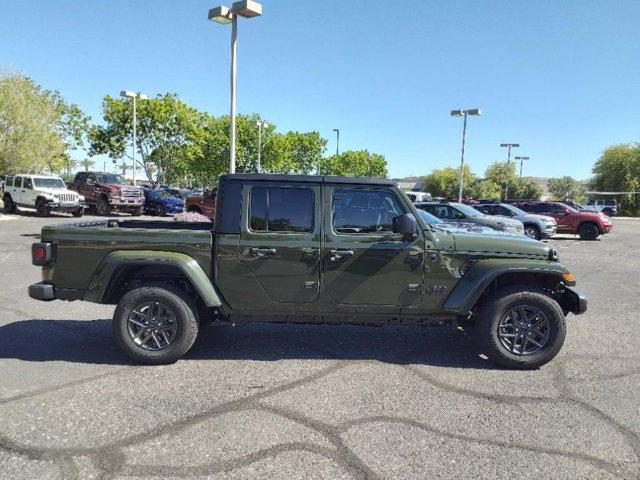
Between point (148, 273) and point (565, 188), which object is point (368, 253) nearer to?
A: point (148, 273)

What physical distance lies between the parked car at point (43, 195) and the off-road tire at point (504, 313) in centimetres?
2108

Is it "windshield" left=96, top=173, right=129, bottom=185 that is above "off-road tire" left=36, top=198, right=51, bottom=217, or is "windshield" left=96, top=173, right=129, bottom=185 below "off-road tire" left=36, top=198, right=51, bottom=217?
above

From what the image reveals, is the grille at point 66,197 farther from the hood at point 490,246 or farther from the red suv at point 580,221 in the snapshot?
the red suv at point 580,221

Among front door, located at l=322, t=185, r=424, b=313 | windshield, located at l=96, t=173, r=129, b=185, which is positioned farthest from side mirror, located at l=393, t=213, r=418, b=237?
windshield, located at l=96, t=173, r=129, b=185

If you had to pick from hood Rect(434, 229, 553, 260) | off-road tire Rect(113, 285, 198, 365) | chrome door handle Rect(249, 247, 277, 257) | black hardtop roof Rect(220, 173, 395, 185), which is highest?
Result: black hardtop roof Rect(220, 173, 395, 185)

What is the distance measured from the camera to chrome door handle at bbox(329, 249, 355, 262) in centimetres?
437

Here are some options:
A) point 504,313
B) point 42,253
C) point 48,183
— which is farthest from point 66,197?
point 504,313

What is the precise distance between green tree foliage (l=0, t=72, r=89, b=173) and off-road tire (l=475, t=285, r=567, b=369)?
33174 mm

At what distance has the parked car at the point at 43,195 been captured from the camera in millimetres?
20891

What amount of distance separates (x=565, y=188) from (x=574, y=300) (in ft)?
249

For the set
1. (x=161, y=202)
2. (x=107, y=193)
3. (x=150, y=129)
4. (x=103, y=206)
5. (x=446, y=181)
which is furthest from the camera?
(x=446, y=181)

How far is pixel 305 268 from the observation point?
14.4ft

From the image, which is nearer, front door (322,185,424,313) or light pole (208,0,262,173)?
front door (322,185,424,313)

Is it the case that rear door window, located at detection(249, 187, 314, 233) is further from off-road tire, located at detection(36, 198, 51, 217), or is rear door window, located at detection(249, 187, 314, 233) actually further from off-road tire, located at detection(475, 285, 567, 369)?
off-road tire, located at detection(36, 198, 51, 217)
